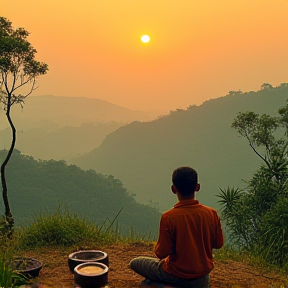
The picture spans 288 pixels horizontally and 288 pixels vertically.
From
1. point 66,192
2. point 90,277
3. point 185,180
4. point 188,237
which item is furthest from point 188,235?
point 66,192

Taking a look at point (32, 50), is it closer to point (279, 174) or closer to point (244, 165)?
point (279, 174)

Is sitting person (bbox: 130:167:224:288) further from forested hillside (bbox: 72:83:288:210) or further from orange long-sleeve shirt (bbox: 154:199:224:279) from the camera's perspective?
forested hillside (bbox: 72:83:288:210)

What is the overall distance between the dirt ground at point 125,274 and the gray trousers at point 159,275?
0.22 metres

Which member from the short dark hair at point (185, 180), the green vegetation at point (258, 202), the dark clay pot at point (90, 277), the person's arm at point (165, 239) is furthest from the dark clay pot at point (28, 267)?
the green vegetation at point (258, 202)

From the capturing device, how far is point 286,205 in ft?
27.7

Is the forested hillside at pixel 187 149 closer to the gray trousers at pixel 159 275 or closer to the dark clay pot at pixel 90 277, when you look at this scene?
the dark clay pot at pixel 90 277

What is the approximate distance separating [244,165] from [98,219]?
5311cm

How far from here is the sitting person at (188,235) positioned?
3.52 metres

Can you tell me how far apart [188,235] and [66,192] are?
5536 cm

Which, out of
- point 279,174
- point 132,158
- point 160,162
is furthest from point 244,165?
point 279,174

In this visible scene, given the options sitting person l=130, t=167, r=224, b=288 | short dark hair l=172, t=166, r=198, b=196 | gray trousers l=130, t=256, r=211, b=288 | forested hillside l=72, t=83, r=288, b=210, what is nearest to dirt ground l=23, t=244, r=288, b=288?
gray trousers l=130, t=256, r=211, b=288

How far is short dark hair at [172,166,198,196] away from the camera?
3453 millimetres

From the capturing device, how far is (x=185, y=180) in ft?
11.4

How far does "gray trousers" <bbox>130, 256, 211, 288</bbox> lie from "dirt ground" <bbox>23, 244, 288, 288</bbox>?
217mm
